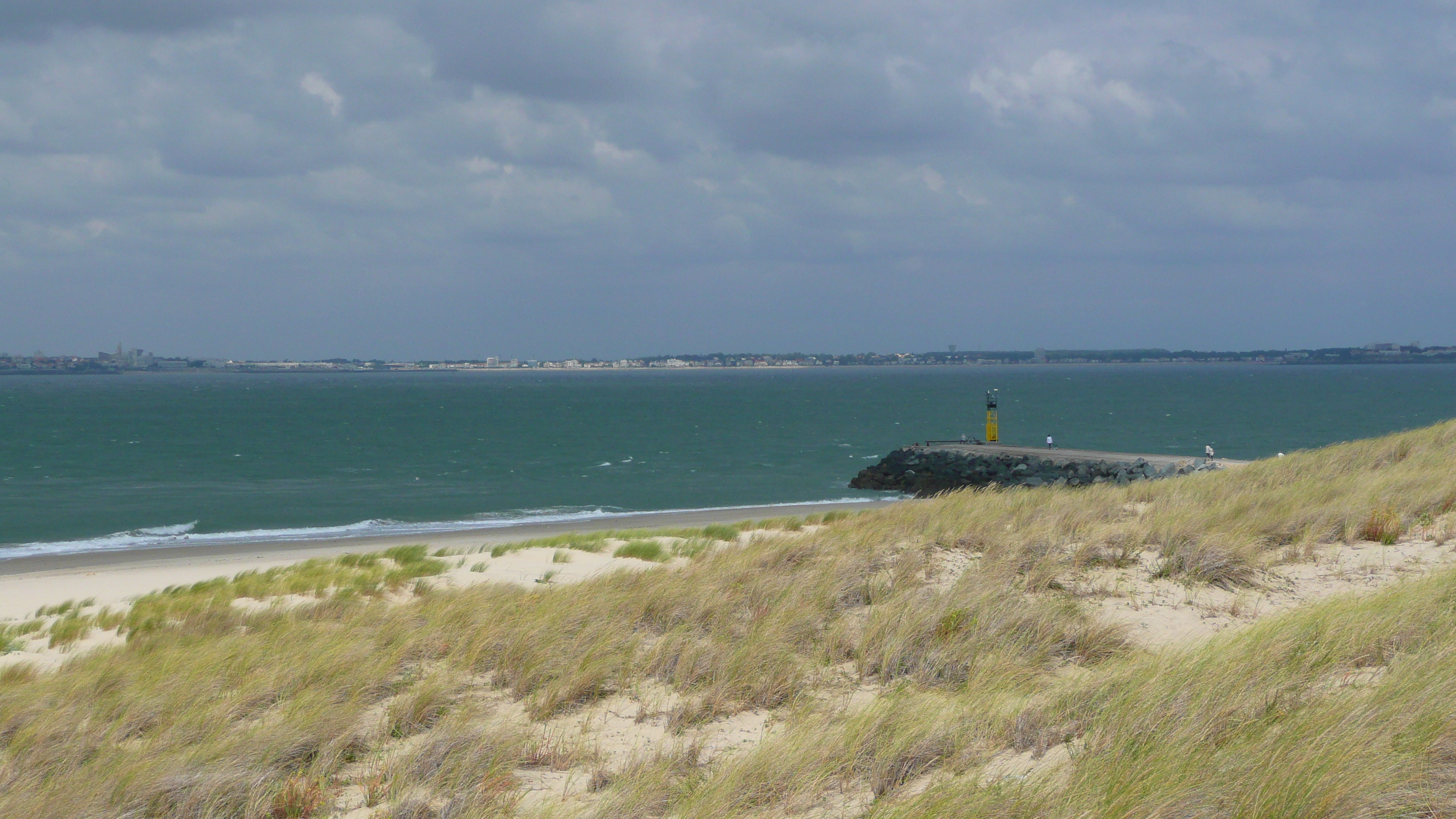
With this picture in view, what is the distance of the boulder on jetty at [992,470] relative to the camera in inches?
1288

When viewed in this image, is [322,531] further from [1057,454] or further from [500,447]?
[500,447]

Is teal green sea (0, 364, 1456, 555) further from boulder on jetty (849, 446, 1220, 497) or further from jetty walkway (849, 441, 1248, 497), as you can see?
jetty walkway (849, 441, 1248, 497)

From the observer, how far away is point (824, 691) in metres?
6.59

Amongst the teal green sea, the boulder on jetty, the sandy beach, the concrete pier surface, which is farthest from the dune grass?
the teal green sea

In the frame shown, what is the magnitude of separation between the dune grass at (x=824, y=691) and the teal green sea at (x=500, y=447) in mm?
24924

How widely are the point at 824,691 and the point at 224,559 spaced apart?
2275 cm

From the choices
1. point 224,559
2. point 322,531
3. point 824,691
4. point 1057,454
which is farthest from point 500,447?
point 824,691

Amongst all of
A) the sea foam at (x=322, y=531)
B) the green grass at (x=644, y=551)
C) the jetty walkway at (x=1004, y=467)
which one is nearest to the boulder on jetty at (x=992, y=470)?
the jetty walkway at (x=1004, y=467)

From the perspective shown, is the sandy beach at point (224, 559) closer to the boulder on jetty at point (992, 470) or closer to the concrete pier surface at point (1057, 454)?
the boulder on jetty at point (992, 470)

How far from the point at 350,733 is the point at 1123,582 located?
6.78 m

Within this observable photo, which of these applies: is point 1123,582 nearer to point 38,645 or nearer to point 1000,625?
point 1000,625

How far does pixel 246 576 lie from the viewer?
16.6m

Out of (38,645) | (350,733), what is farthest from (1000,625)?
(38,645)

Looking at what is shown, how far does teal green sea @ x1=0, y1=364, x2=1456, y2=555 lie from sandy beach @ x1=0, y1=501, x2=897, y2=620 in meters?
2.87
